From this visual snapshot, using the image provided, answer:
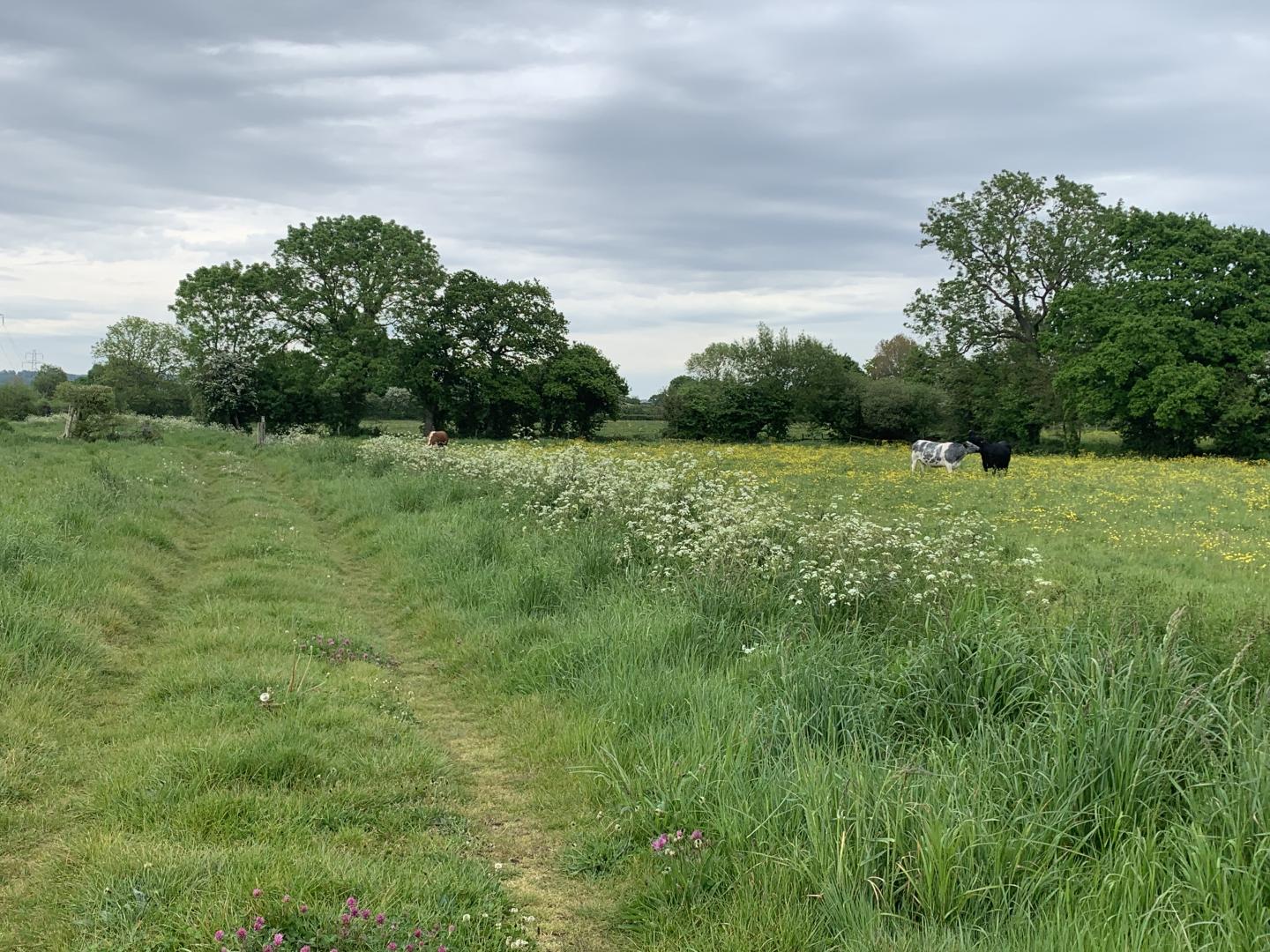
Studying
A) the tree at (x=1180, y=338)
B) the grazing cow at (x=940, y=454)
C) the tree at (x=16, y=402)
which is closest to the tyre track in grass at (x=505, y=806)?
the grazing cow at (x=940, y=454)

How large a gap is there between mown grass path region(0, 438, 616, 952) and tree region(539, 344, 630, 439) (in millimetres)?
42438

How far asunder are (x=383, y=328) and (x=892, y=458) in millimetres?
31486

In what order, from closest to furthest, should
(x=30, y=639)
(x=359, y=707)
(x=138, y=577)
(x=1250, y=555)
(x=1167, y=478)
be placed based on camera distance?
(x=359, y=707) → (x=30, y=639) → (x=138, y=577) → (x=1250, y=555) → (x=1167, y=478)

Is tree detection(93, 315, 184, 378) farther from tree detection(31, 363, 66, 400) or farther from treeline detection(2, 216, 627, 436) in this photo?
treeline detection(2, 216, 627, 436)

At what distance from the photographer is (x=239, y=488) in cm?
1938

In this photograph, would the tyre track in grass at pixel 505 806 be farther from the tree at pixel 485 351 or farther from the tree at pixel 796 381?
the tree at pixel 796 381

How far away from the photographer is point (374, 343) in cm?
4897

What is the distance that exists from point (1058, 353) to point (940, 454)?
19819mm

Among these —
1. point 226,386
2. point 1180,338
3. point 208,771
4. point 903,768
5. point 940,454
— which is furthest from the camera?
point 226,386

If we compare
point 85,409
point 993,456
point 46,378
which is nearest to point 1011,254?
point 993,456

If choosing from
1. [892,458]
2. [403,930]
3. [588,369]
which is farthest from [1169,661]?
[588,369]

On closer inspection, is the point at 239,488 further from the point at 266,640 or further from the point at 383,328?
the point at 383,328

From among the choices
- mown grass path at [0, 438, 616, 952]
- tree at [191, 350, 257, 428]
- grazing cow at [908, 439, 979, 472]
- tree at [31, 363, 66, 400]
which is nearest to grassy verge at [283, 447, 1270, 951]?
mown grass path at [0, 438, 616, 952]

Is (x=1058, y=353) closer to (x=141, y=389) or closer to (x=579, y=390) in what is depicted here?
(x=579, y=390)
